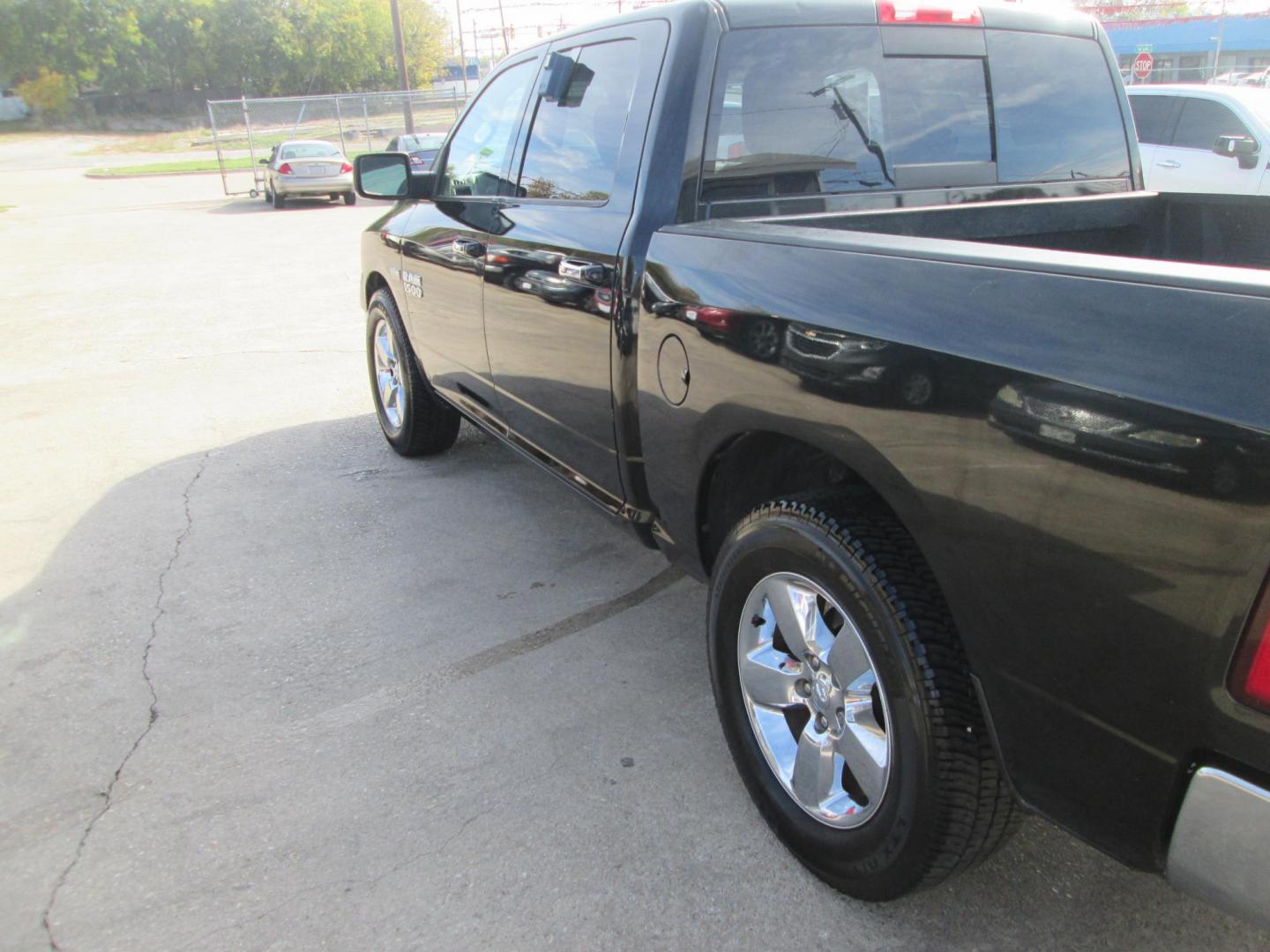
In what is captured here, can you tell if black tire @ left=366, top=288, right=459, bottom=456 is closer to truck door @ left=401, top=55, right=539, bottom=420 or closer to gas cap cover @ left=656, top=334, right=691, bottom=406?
truck door @ left=401, top=55, right=539, bottom=420

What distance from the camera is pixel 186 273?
12.4 m

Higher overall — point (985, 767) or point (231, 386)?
point (985, 767)

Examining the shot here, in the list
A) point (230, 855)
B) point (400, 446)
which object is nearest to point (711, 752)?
point (230, 855)

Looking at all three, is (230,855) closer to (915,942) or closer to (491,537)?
(915,942)

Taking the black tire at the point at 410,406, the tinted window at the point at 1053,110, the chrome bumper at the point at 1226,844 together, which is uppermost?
the tinted window at the point at 1053,110

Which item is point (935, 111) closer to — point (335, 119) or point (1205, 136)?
point (1205, 136)

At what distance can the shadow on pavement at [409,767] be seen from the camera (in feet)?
7.40

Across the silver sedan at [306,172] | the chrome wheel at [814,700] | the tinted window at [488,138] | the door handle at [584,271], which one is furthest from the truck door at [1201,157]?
the silver sedan at [306,172]

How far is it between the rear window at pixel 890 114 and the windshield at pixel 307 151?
21.0 meters

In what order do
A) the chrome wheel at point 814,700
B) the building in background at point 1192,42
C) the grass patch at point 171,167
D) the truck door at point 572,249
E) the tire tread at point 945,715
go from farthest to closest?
the building in background at point 1192,42 < the grass patch at point 171,167 < the truck door at point 572,249 < the chrome wheel at point 814,700 < the tire tread at point 945,715

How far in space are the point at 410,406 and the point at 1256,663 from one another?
169 inches

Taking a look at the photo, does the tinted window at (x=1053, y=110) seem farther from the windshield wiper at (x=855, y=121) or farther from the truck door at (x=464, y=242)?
the truck door at (x=464, y=242)

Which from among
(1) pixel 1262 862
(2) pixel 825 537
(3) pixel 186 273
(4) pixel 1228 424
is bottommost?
(3) pixel 186 273

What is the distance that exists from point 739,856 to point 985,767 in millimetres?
785
